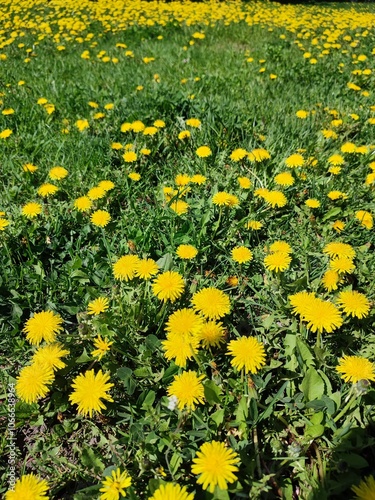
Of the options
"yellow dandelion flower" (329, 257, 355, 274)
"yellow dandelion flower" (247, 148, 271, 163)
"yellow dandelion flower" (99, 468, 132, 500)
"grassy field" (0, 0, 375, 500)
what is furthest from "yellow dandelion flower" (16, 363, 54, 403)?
"yellow dandelion flower" (247, 148, 271, 163)

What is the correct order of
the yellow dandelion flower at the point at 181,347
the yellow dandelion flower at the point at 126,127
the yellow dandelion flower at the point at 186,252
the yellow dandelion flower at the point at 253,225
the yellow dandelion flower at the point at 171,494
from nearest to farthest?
the yellow dandelion flower at the point at 171,494 → the yellow dandelion flower at the point at 181,347 → the yellow dandelion flower at the point at 186,252 → the yellow dandelion flower at the point at 253,225 → the yellow dandelion flower at the point at 126,127

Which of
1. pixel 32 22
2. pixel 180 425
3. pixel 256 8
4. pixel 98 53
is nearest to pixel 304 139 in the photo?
pixel 180 425

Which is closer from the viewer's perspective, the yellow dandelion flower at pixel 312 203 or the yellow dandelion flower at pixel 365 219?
the yellow dandelion flower at pixel 365 219

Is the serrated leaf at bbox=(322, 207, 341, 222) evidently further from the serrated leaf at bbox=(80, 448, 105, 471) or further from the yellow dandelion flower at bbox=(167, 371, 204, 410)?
the serrated leaf at bbox=(80, 448, 105, 471)

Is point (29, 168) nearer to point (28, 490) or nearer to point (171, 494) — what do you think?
point (28, 490)

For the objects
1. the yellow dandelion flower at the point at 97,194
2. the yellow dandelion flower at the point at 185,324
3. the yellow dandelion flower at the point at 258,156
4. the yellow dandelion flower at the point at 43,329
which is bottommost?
the yellow dandelion flower at the point at 185,324

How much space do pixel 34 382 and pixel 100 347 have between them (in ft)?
0.91

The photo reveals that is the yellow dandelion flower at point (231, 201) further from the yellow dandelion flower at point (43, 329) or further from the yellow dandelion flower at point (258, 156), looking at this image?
the yellow dandelion flower at point (43, 329)

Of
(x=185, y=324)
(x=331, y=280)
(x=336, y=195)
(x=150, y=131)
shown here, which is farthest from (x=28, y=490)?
(x=150, y=131)

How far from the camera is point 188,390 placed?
1.35 m

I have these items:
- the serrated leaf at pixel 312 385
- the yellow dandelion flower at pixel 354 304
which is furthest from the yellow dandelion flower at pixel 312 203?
the serrated leaf at pixel 312 385

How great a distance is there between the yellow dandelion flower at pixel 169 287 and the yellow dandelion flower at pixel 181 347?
0.70 feet

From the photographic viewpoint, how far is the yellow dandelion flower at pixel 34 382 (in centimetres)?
135

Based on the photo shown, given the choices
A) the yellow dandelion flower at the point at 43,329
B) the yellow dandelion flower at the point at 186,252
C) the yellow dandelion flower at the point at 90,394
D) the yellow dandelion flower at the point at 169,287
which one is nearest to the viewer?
the yellow dandelion flower at the point at 90,394
